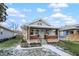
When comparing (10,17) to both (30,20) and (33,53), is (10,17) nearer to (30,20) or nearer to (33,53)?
(30,20)

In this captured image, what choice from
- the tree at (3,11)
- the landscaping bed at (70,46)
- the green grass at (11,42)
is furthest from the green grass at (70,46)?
the tree at (3,11)

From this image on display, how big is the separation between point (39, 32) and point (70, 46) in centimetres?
39

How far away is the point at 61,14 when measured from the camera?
329 cm

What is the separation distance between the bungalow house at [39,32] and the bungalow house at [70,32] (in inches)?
3.0

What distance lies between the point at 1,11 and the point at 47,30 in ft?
1.86

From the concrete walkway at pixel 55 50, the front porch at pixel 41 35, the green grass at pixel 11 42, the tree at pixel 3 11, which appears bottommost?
the concrete walkway at pixel 55 50

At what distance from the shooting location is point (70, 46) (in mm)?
3342

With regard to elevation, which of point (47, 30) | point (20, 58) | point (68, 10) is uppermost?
point (68, 10)

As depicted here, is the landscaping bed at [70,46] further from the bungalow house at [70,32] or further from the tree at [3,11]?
the tree at [3,11]

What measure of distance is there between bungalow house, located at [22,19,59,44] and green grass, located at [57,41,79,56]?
0.24 ft

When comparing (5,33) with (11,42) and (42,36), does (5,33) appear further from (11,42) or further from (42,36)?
(42,36)

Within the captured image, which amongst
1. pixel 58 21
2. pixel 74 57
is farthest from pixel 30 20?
pixel 74 57

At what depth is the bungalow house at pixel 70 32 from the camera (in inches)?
131

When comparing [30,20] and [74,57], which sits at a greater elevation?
[30,20]
